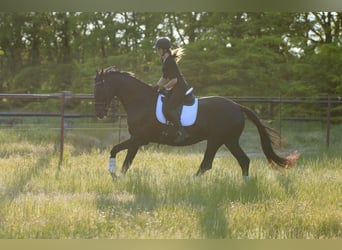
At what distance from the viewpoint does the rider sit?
171 inches

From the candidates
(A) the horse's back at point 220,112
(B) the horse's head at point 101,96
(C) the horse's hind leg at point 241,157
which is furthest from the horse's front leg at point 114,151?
A: (C) the horse's hind leg at point 241,157

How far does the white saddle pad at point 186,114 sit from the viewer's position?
448 cm

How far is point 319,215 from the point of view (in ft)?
11.7

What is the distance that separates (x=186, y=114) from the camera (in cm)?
448

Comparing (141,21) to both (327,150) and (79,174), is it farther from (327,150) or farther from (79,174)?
(327,150)

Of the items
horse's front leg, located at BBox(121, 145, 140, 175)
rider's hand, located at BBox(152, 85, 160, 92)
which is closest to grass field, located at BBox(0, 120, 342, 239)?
horse's front leg, located at BBox(121, 145, 140, 175)

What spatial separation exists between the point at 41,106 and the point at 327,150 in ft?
14.1

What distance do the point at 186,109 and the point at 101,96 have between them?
30.8 inches

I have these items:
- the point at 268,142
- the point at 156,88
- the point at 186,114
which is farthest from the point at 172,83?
the point at 268,142

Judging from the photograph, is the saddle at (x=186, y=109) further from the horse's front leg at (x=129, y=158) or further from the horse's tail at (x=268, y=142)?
the horse's tail at (x=268, y=142)

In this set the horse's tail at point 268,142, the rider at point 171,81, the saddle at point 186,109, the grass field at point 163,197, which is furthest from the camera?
the horse's tail at point 268,142

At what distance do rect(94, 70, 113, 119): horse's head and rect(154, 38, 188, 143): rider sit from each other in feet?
1.58

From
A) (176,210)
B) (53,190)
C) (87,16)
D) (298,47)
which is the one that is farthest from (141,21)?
(176,210)

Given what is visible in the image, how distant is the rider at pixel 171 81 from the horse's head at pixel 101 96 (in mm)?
483
